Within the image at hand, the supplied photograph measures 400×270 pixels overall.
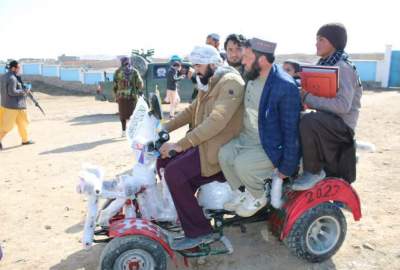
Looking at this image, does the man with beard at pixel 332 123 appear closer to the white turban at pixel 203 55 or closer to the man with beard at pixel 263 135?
the man with beard at pixel 263 135

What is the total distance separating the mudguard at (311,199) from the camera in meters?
3.64

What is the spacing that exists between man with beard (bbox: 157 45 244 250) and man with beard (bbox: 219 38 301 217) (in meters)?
0.10

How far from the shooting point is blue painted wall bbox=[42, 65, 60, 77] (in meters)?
28.7

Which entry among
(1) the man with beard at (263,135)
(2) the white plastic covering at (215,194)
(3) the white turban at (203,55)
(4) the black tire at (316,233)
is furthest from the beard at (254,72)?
(4) the black tire at (316,233)

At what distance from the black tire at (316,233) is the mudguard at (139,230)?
114 cm

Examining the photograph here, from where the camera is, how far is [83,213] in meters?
5.19

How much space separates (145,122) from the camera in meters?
3.60

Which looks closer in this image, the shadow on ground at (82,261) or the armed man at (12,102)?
the shadow on ground at (82,261)

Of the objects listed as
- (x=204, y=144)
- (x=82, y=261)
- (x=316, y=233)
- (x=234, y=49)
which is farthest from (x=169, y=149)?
(x=234, y=49)

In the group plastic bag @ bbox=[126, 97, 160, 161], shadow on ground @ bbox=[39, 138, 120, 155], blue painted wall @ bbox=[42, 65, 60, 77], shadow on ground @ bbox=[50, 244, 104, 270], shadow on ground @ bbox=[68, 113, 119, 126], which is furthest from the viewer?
blue painted wall @ bbox=[42, 65, 60, 77]

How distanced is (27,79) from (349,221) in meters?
29.1

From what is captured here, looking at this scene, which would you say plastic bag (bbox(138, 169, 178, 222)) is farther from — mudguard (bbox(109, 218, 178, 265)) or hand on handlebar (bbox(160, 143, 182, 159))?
hand on handlebar (bbox(160, 143, 182, 159))

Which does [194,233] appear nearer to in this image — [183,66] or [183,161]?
[183,161]

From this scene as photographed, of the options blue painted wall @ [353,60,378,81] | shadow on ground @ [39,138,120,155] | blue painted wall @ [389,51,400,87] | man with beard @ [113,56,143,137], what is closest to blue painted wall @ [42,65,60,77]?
blue painted wall @ [353,60,378,81]
